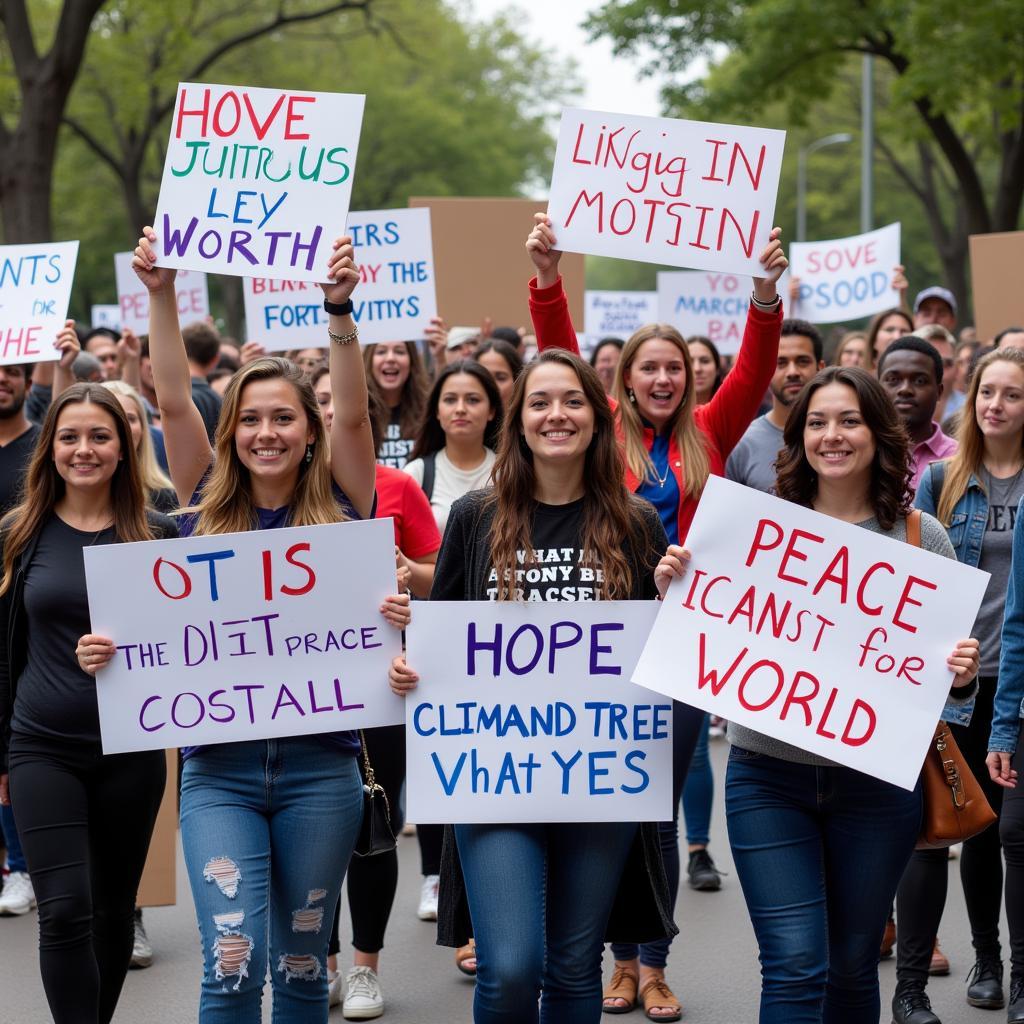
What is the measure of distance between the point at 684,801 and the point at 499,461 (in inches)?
103

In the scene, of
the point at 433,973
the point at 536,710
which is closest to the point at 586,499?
the point at 536,710

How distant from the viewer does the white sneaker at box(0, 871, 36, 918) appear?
6336 mm

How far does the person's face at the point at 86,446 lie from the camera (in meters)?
4.50

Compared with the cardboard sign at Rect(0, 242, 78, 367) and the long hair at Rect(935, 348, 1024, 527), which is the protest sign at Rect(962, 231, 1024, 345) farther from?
the cardboard sign at Rect(0, 242, 78, 367)

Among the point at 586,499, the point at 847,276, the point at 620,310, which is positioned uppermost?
the point at 620,310

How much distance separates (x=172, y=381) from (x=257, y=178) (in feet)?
2.63

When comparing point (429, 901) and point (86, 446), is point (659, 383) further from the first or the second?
point (429, 901)

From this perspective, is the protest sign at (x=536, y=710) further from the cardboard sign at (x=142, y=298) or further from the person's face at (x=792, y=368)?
the cardboard sign at (x=142, y=298)

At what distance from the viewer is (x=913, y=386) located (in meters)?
5.84

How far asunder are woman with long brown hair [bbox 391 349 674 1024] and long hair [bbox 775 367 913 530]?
1.33ft

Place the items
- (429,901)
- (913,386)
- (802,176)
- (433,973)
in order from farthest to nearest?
(802,176)
(429,901)
(913,386)
(433,973)

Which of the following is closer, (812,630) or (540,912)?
(540,912)

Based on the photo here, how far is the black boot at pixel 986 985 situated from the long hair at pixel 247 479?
2720 millimetres

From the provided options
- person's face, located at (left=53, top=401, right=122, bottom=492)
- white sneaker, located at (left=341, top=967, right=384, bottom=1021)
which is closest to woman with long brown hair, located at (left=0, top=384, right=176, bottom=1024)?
person's face, located at (left=53, top=401, right=122, bottom=492)
